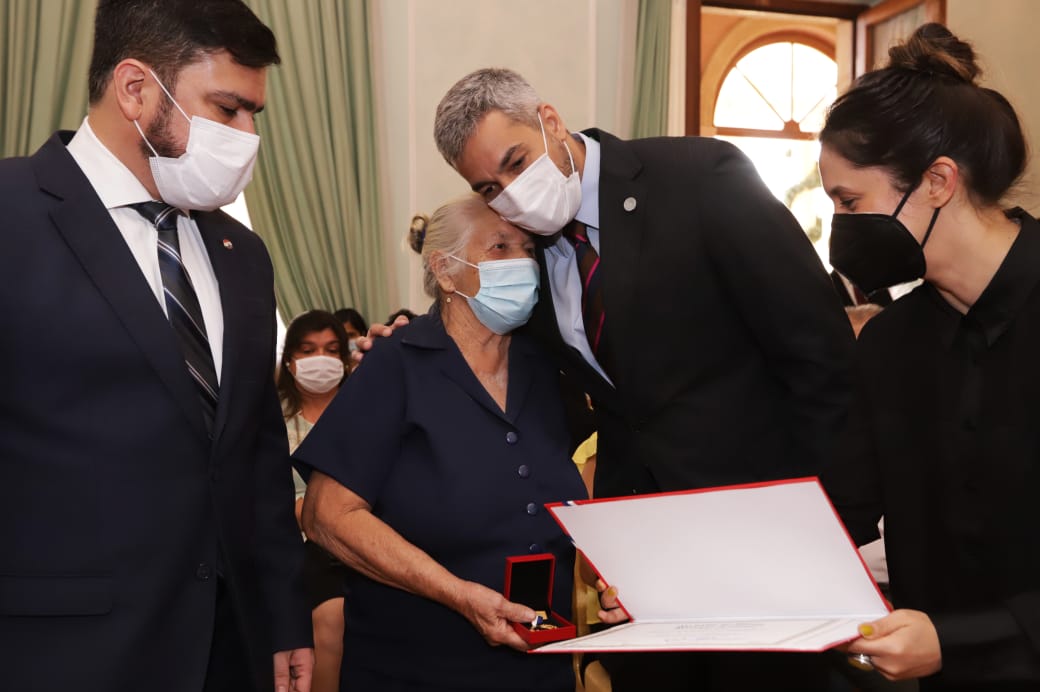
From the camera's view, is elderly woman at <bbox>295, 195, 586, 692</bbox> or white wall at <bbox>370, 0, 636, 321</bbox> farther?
white wall at <bbox>370, 0, 636, 321</bbox>

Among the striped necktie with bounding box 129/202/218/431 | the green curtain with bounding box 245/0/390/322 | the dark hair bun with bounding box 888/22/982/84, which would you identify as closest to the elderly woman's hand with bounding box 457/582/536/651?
the striped necktie with bounding box 129/202/218/431

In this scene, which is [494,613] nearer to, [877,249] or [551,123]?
[877,249]

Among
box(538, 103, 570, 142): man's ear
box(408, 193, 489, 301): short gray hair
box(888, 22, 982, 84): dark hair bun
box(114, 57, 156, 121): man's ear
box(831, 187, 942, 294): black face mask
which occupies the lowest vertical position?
box(408, 193, 489, 301): short gray hair

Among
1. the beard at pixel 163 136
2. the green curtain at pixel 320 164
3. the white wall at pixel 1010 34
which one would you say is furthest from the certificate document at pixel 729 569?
the white wall at pixel 1010 34

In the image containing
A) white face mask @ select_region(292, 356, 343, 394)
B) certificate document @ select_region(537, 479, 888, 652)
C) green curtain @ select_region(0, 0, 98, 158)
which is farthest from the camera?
green curtain @ select_region(0, 0, 98, 158)

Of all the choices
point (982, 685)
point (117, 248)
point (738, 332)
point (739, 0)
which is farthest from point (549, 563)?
point (739, 0)

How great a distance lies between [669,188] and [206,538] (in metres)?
1.15

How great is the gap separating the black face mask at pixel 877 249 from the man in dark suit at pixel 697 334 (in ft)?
0.42

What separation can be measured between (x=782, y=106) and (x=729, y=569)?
26.7 ft

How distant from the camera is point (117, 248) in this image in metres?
1.52

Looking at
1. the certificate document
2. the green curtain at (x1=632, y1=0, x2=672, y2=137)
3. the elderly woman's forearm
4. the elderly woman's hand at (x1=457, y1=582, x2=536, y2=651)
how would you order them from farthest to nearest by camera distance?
the green curtain at (x1=632, y1=0, x2=672, y2=137) → the elderly woman's forearm → the elderly woman's hand at (x1=457, y1=582, x2=536, y2=651) → the certificate document

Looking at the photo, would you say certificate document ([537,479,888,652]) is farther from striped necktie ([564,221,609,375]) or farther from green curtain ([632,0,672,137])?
green curtain ([632,0,672,137])

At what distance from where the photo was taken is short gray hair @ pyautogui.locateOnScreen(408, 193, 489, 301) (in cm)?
227

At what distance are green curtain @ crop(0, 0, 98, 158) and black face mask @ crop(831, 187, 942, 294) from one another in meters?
4.85
